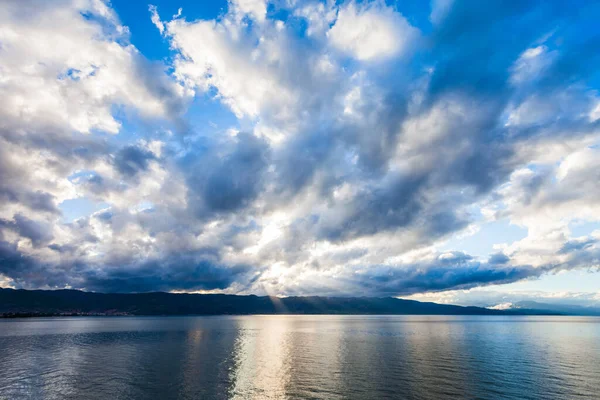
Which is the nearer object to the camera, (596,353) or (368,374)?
(368,374)

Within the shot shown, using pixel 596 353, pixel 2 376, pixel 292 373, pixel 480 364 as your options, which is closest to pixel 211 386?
pixel 292 373

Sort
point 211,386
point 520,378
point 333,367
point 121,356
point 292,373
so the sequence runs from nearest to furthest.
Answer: point 211,386 < point 520,378 < point 292,373 < point 333,367 < point 121,356

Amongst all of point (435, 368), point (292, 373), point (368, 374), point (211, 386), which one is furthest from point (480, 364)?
point (211, 386)

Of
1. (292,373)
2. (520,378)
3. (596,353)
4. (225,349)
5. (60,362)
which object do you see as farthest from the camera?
(225,349)

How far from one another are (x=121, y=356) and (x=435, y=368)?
86.3 meters

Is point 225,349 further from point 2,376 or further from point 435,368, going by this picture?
point 435,368

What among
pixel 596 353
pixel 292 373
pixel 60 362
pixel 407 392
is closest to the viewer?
pixel 407 392

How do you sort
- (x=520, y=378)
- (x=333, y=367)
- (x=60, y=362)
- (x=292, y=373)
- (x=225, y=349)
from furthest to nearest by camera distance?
(x=225, y=349), (x=60, y=362), (x=333, y=367), (x=292, y=373), (x=520, y=378)

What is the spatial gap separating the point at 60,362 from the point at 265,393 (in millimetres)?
64199

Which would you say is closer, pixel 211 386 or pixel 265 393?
pixel 265 393

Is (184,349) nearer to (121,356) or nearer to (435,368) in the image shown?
A: (121,356)

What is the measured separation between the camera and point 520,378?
7194 cm

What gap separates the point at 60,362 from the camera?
90375 mm

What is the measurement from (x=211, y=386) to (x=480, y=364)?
6680 centimetres
